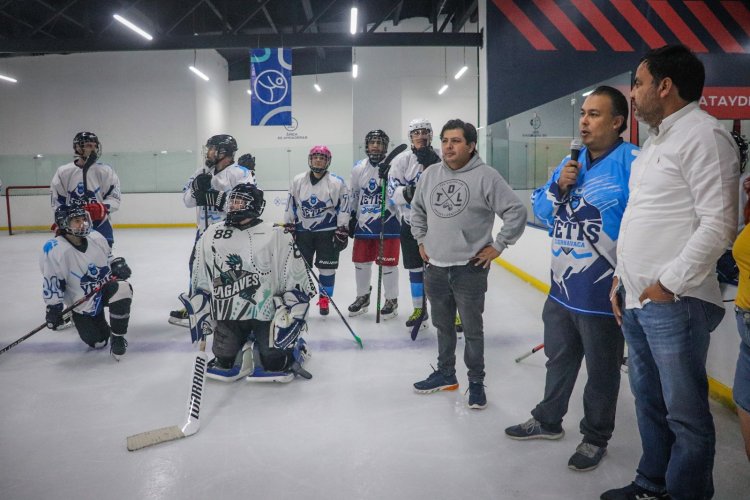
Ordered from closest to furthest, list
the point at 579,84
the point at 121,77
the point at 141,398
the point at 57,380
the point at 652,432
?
the point at 652,432, the point at 141,398, the point at 57,380, the point at 579,84, the point at 121,77

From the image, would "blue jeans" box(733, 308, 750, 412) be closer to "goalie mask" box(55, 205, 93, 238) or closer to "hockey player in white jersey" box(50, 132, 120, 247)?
"goalie mask" box(55, 205, 93, 238)

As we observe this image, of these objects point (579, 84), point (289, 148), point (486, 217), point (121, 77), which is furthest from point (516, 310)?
point (121, 77)

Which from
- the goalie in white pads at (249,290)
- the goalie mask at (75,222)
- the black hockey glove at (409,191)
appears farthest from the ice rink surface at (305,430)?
the black hockey glove at (409,191)

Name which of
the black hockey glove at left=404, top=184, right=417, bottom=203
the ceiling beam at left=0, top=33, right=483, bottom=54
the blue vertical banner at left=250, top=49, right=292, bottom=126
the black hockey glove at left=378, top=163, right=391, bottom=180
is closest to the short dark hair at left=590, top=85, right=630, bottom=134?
the black hockey glove at left=404, top=184, right=417, bottom=203

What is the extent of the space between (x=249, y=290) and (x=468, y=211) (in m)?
1.18

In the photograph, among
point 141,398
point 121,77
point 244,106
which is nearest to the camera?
point 141,398

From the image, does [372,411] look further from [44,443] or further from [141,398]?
[44,443]

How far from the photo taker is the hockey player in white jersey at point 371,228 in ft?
13.8

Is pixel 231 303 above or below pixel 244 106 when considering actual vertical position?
below

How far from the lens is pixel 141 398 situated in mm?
2652

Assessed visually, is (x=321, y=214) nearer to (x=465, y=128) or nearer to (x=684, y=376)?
(x=465, y=128)

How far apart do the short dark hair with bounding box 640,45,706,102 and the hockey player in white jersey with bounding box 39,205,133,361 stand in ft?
9.99

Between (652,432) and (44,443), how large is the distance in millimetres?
2286

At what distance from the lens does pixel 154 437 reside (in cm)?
219
